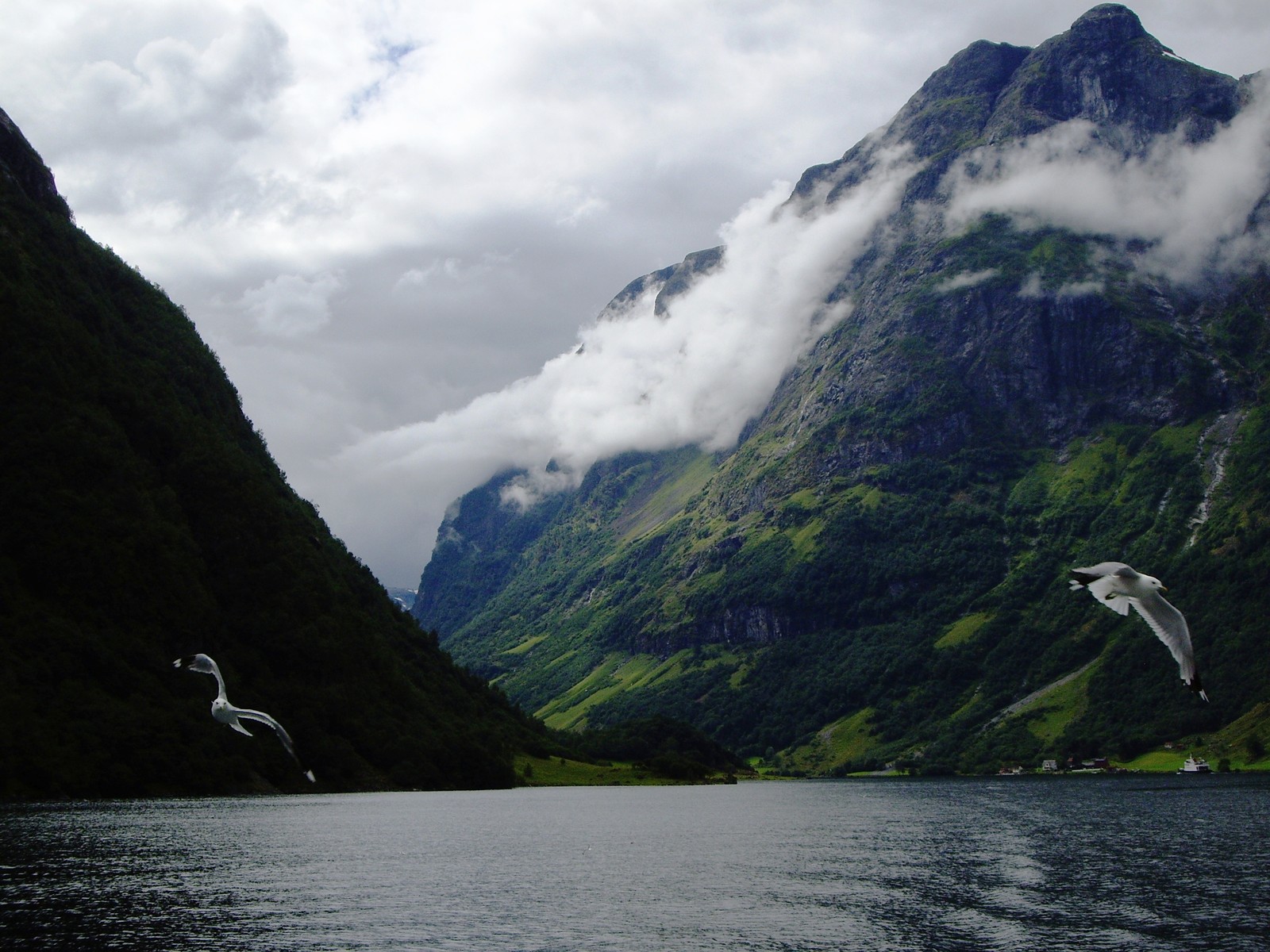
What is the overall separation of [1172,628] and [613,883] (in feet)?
199

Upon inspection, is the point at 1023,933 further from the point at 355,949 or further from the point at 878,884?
the point at 355,949

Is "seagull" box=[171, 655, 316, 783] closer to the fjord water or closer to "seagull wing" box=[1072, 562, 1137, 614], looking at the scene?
the fjord water

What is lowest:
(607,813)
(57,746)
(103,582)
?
(607,813)

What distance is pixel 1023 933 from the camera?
223 ft

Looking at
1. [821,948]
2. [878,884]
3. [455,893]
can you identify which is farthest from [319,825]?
[821,948]

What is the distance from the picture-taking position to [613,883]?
9019cm

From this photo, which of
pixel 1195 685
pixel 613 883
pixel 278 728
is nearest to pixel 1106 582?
pixel 1195 685

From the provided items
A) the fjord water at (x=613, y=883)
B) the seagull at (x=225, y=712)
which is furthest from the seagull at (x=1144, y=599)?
the seagull at (x=225, y=712)

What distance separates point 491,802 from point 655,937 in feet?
445

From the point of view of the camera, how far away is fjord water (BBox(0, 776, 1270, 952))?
65.4m

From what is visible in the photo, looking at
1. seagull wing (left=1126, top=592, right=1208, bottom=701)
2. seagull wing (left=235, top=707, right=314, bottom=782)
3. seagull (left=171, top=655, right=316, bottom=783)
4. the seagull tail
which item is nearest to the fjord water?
seagull (left=171, top=655, right=316, bottom=783)

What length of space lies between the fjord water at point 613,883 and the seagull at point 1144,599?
99.7 ft

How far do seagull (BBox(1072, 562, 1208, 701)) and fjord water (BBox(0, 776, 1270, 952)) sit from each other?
30400 millimetres

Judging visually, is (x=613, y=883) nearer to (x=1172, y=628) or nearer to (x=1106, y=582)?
(x=1106, y=582)
